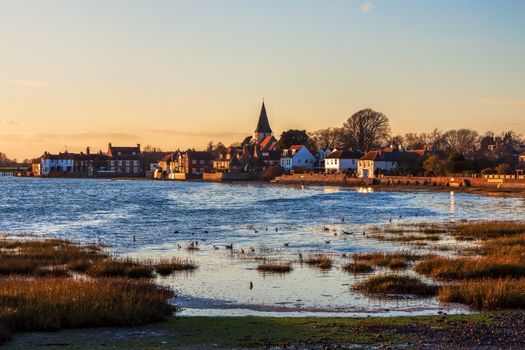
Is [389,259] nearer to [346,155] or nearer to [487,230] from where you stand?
[487,230]

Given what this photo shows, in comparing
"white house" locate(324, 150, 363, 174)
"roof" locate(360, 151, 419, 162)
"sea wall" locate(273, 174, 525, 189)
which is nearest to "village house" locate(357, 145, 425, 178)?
"roof" locate(360, 151, 419, 162)

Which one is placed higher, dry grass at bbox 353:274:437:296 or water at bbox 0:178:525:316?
dry grass at bbox 353:274:437:296

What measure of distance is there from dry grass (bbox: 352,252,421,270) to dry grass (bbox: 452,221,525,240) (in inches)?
456

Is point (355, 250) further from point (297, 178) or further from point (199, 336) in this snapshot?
point (297, 178)

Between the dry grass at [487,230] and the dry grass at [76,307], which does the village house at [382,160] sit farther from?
the dry grass at [76,307]

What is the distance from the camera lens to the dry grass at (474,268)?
27.1 metres

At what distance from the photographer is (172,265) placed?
30547 mm

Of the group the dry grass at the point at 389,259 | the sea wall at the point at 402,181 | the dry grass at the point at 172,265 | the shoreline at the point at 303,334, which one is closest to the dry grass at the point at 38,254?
the dry grass at the point at 172,265

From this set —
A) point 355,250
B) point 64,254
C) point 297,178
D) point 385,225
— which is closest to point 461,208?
point 385,225

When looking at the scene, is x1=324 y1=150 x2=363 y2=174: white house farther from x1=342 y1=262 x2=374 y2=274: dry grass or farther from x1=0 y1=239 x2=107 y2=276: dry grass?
x1=342 y1=262 x2=374 y2=274: dry grass

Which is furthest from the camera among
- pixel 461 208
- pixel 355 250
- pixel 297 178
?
pixel 297 178

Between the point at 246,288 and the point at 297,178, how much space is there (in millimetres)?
165157

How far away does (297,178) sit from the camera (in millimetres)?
191000

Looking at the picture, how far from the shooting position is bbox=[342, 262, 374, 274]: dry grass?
2979 cm
